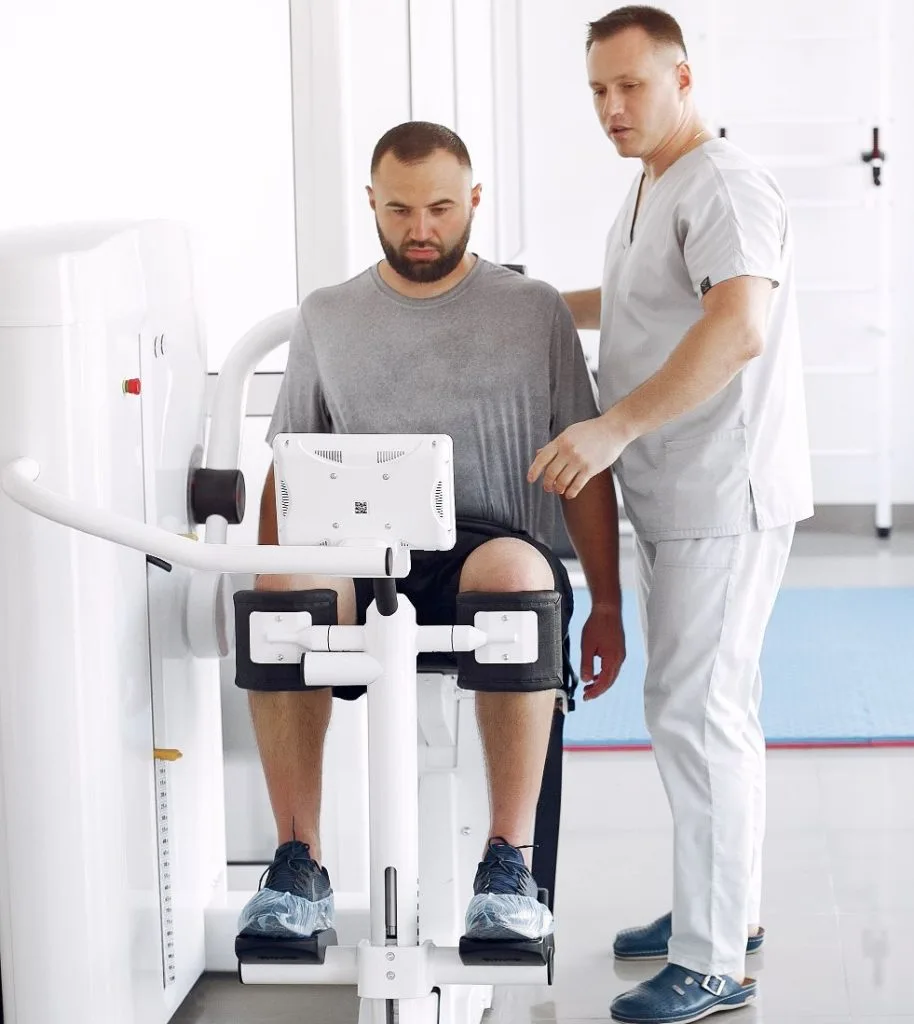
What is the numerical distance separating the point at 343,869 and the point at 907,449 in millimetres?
4315

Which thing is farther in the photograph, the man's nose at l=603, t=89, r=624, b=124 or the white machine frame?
the man's nose at l=603, t=89, r=624, b=124

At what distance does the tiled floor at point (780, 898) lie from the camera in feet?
7.59

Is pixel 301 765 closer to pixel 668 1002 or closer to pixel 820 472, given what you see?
pixel 668 1002

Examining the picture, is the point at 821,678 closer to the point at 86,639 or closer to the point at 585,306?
the point at 585,306

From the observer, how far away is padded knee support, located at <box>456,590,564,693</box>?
71.2 inches

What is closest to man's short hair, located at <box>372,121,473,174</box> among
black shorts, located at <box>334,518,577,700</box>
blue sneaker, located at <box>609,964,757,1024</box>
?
black shorts, located at <box>334,518,577,700</box>

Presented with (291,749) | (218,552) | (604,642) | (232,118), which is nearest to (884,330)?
(232,118)

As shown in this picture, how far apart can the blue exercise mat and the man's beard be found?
178 cm

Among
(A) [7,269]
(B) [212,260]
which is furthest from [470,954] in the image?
(B) [212,260]

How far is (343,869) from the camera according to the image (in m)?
2.56

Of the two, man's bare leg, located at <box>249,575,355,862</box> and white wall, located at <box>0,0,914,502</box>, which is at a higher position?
white wall, located at <box>0,0,914,502</box>

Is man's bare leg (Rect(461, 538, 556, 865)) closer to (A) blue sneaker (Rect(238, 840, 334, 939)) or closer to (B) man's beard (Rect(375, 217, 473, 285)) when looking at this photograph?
(A) blue sneaker (Rect(238, 840, 334, 939))

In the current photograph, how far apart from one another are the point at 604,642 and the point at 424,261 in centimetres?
62

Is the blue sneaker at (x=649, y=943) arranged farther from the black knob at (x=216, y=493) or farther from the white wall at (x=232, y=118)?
the white wall at (x=232, y=118)
